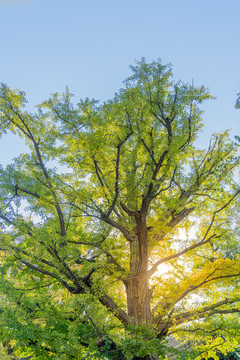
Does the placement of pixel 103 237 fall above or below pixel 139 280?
above

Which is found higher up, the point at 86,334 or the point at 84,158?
the point at 84,158

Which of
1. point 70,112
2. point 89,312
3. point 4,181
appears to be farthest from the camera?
point 70,112

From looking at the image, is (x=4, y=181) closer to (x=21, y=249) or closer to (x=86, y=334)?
(x=21, y=249)

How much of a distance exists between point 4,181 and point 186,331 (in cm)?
598

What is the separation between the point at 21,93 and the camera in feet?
19.5

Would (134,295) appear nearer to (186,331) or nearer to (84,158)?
(186,331)

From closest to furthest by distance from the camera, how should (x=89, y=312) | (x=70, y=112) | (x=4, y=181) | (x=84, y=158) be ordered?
(x=89, y=312) < (x=4, y=181) < (x=70, y=112) < (x=84, y=158)

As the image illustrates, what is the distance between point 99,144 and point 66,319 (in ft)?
16.9

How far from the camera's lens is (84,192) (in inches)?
245

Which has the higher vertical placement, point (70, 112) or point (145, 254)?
point (70, 112)

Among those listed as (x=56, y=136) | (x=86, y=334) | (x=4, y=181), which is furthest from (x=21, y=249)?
(x=56, y=136)

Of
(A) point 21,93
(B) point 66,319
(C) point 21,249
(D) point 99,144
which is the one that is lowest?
(B) point 66,319

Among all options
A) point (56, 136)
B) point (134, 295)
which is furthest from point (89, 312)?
point (56, 136)

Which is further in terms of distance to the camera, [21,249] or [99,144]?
[99,144]
